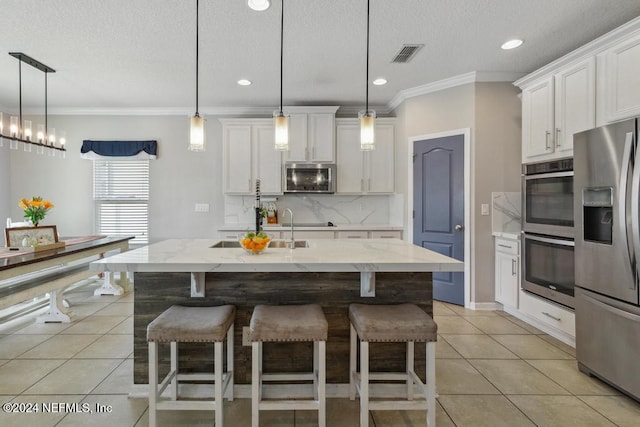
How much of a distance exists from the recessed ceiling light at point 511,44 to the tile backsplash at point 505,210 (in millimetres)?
1465

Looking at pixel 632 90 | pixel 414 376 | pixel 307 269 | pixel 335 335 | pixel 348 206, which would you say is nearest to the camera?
pixel 307 269

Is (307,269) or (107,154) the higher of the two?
→ (107,154)

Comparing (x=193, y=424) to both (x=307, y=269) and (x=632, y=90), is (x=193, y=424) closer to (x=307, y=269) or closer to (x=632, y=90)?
(x=307, y=269)

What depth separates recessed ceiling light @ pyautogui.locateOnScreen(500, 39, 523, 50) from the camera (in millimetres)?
2992

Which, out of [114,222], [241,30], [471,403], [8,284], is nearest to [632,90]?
[471,403]

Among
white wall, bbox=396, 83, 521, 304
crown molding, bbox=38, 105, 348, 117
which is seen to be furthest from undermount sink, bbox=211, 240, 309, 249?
crown molding, bbox=38, 105, 348, 117

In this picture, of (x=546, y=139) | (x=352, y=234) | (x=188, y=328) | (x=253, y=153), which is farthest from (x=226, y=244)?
(x=546, y=139)

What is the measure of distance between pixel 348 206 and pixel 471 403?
3309mm

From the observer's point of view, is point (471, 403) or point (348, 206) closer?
point (471, 403)

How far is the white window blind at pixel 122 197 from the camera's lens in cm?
502

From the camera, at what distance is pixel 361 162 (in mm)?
4719

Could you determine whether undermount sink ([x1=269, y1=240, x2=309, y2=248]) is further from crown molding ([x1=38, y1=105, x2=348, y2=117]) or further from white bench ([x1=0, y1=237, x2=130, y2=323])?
crown molding ([x1=38, y1=105, x2=348, y2=117])

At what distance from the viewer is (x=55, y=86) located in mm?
4055

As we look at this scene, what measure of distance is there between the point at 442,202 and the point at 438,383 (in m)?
2.24
